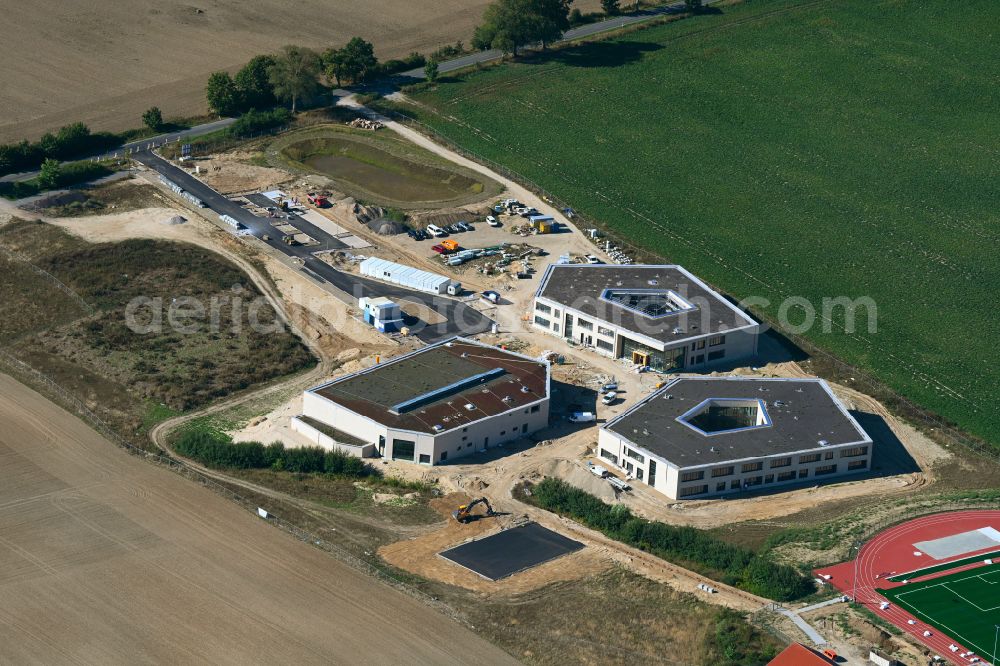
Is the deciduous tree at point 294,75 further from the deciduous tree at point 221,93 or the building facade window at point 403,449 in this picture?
the building facade window at point 403,449

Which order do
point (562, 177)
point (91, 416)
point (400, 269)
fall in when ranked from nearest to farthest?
1. point (91, 416)
2. point (400, 269)
3. point (562, 177)

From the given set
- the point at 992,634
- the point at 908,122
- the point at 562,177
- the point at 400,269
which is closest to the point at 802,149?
the point at 908,122

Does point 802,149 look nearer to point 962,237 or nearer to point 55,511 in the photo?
point 962,237

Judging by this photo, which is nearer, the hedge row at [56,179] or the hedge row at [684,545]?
the hedge row at [684,545]

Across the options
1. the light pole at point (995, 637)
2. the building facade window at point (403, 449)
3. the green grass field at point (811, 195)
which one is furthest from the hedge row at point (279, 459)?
the green grass field at point (811, 195)

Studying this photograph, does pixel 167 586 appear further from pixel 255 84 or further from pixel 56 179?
pixel 255 84

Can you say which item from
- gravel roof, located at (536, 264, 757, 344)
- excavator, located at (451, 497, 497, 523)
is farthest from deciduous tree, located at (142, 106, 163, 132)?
excavator, located at (451, 497, 497, 523)
